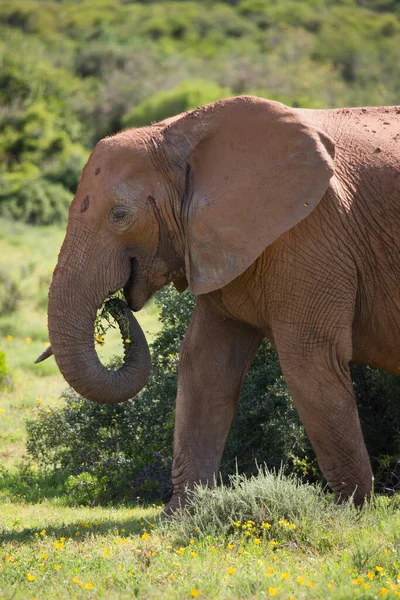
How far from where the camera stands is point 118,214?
665 centimetres

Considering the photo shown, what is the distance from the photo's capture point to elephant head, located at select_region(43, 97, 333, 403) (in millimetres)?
6527

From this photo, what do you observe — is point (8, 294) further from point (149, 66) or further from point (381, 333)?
point (149, 66)

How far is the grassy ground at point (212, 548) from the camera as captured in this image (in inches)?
212

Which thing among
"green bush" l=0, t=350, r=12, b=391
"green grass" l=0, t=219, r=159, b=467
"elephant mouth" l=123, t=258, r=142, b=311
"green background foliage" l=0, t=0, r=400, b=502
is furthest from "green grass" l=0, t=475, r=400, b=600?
"green bush" l=0, t=350, r=12, b=391

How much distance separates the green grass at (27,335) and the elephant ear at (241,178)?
4.93 ft

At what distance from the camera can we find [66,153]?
105 feet

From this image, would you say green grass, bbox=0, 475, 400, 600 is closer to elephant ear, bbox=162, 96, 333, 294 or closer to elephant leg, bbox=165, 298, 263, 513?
elephant leg, bbox=165, 298, 263, 513

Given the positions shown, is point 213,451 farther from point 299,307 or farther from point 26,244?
point 26,244

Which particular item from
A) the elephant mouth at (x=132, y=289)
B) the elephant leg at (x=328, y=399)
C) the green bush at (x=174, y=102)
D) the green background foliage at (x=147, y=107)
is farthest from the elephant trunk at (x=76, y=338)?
the green bush at (x=174, y=102)

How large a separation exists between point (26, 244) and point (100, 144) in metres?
14.6

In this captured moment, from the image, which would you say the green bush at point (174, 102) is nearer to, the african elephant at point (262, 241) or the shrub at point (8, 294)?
the shrub at point (8, 294)

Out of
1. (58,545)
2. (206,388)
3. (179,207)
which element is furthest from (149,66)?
(58,545)

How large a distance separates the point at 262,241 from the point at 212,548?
1.82 m

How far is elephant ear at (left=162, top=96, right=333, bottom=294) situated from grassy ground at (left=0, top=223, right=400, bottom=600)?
1415mm
